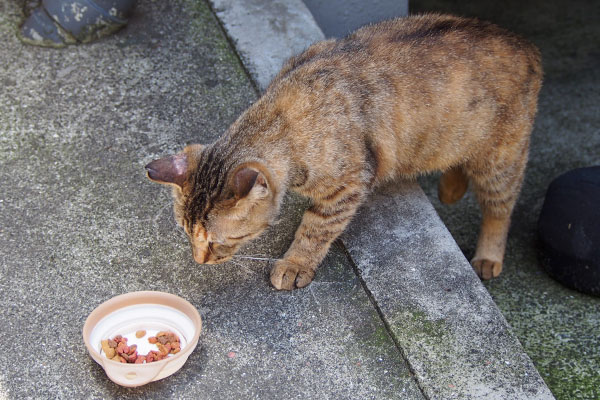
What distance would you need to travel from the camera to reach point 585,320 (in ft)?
13.1

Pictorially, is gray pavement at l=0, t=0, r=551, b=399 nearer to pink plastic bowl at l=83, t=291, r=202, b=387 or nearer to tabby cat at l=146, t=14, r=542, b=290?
pink plastic bowl at l=83, t=291, r=202, b=387

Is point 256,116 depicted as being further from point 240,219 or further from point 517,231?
point 517,231

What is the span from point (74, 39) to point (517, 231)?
3321mm

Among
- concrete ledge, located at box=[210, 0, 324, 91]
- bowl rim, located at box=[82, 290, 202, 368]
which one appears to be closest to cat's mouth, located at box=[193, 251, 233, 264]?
bowl rim, located at box=[82, 290, 202, 368]

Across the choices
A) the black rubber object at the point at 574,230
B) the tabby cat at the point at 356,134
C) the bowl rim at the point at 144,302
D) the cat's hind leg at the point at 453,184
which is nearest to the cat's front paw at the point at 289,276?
the tabby cat at the point at 356,134

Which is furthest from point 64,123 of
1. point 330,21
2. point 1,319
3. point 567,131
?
point 567,131

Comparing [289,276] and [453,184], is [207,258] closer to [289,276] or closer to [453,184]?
Answer: [289,276]

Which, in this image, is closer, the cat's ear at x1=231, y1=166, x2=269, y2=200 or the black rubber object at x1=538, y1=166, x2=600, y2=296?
the cat's ear at x1=231, y1=166, x2=269, y2=200

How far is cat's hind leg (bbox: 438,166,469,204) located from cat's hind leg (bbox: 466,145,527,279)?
188mm

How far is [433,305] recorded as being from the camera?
3.23 m

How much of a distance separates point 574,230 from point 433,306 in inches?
51.8

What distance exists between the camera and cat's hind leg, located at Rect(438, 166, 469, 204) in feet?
13.9

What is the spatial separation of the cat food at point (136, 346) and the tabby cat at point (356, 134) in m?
0.38

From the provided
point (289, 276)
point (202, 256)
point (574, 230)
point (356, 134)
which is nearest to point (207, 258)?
point (202, 256)
